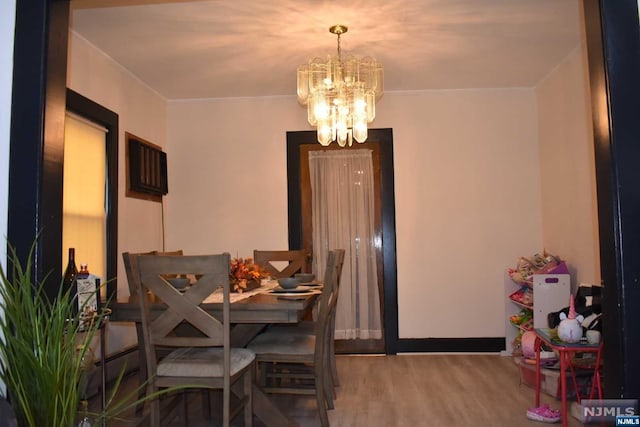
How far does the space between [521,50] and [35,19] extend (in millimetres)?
3350

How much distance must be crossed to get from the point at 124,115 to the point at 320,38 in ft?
5.91

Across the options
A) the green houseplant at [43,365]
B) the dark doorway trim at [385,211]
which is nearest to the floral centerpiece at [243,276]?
the green houseplant at [43,365]

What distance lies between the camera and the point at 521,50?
3906 mm

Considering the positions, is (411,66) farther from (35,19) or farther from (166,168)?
(35,19)

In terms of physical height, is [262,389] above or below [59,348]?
below

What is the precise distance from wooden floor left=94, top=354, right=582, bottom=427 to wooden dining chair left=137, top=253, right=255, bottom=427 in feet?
2.12

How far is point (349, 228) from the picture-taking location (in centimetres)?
511

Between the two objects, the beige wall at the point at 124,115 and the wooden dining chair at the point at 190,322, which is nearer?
the wooden dining chair at the point at 190,322

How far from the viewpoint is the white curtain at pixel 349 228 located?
5.10m

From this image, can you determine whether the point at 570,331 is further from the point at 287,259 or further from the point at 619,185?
the point at 287,259

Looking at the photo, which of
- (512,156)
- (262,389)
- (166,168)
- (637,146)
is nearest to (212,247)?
(166,168)

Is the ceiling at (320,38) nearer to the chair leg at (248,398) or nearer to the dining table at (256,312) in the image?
the dining table at (256,312)

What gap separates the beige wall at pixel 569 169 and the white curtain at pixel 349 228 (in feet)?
5.42

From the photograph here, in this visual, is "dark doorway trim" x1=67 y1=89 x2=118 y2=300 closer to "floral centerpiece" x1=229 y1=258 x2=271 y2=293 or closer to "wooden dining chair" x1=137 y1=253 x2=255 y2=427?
"floral centerpiece" x1=229 y1=258 x2=271 y2=293
